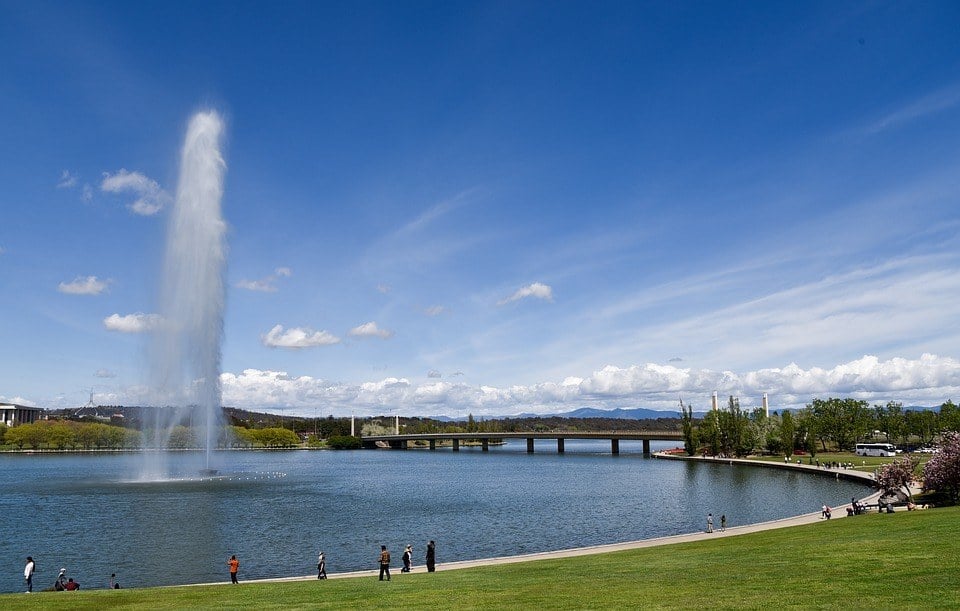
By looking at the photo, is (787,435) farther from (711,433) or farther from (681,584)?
(681,584)

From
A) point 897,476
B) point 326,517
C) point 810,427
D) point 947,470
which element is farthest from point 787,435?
point 326,517

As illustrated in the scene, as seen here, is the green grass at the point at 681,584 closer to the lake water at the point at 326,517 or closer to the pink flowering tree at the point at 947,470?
the lake water at the point at 326,517

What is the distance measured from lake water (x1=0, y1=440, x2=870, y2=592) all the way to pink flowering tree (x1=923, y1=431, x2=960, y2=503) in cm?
1451

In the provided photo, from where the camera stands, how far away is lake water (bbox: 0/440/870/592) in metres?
47.2

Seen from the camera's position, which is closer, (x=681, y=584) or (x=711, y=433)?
(x=681, y=584)

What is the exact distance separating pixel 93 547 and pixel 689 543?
139 ft

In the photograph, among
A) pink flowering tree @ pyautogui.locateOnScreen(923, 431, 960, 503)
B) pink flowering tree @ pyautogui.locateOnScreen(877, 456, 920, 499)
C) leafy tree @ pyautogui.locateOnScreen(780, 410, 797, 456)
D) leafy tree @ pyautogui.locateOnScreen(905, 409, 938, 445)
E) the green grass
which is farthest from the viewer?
leafy tree @ pyautogui.locateOnScreen(905, 409, 938, 445)

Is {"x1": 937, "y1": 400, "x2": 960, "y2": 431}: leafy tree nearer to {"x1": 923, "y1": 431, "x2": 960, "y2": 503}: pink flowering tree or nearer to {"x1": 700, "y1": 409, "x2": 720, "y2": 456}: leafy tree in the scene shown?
{"x1": 700, "y1": 409, "x2": 720, "y2": 456}: leafy tree

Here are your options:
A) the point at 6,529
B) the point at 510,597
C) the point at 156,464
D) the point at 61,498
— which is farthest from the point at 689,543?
the point at 156,464

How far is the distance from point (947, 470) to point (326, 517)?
53385 millimetres

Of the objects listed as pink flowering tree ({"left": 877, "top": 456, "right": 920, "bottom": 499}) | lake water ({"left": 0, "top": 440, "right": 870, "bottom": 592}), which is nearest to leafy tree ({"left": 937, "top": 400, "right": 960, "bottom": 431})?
lake water ({"left": 0, "top": 440, "right": 870, "bottom": 592})

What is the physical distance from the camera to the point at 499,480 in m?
121

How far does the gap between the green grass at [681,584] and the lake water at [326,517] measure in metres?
12.2

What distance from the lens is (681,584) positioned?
86.5ft
